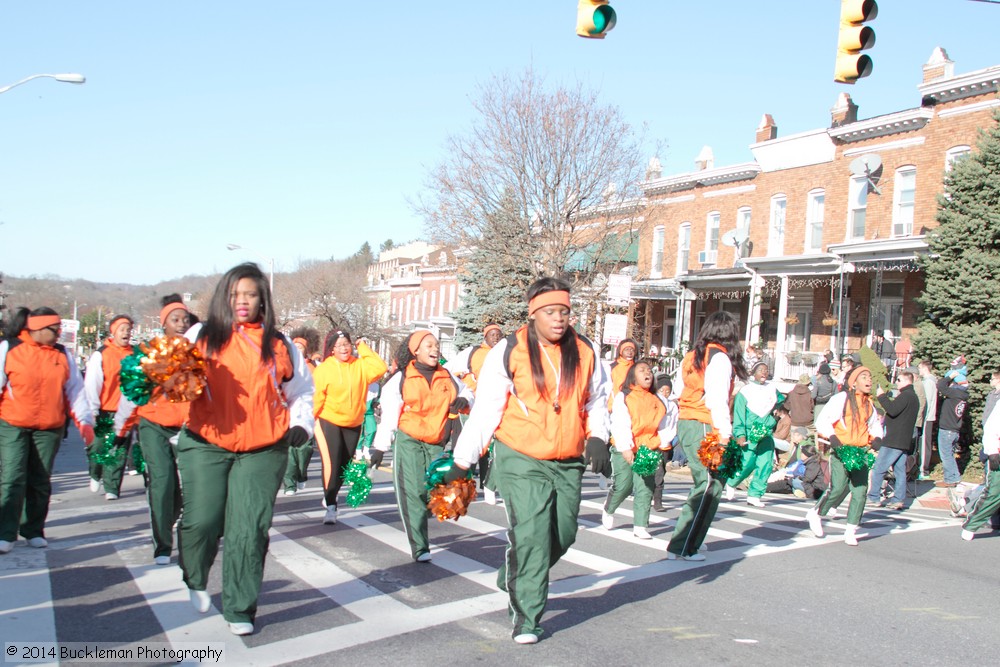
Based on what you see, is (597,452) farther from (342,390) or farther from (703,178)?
(703,178)

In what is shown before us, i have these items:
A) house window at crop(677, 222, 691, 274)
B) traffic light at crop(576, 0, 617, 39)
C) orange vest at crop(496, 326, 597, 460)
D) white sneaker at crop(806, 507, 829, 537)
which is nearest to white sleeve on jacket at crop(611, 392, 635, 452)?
orange vest at crop(496, 326, 597, 460)

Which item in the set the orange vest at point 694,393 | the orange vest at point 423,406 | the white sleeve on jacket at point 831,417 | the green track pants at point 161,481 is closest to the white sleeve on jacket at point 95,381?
the green track pants at point 161,481

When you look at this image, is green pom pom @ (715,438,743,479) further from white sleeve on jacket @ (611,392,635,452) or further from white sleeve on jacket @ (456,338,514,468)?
white sleeve on jacket @ (456,338,514,468)

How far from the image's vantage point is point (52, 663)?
4742 millimetres

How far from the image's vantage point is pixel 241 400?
517 cm

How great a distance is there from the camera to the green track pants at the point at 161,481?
697 cm

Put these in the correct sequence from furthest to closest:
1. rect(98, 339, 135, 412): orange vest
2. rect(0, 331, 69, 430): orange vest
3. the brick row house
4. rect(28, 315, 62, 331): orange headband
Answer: the brick row house < rect(98, 339, 135, 412): orange vest < rect(28, 315, 62, 331): orange headband < rect(0, 331, 69, 430): orange vest

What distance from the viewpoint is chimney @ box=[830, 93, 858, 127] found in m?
28.2

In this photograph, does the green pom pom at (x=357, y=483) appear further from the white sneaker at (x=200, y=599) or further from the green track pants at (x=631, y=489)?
the white sneaker at (x=200, y=599)

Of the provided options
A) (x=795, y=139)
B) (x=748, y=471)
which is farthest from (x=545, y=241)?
(x=748, y=471)

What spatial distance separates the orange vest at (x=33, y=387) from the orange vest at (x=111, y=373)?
1436 mm

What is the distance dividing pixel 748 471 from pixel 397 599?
793 cm

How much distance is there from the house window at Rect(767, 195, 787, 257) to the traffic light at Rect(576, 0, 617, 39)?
21.3 m

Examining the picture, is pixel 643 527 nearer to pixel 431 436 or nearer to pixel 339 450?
pixel 431 436
